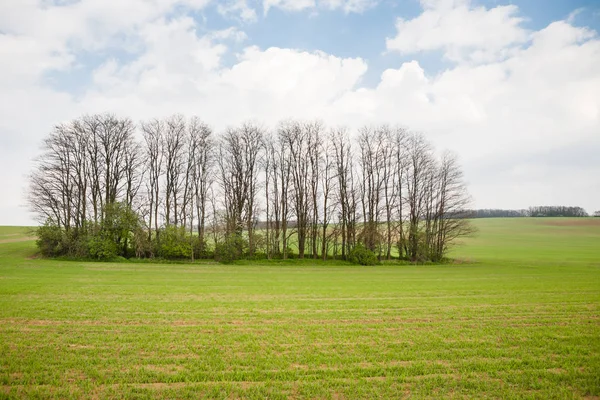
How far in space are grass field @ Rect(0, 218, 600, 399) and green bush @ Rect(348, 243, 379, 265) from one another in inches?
909

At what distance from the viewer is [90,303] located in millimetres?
13672

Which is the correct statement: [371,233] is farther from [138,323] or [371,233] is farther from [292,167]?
[138,323]

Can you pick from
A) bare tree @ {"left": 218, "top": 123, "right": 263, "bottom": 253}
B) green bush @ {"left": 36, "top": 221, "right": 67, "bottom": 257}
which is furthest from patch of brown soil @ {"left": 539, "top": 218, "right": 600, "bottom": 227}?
green bush @ {"left": 36, "top": 221, "right": 67, "bottom": 257}

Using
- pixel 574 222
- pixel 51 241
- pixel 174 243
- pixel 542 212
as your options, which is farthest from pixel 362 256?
pixel 542 212

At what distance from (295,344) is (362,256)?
3280 centimetres

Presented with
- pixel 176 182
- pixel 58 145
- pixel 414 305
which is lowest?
pixel 414 305

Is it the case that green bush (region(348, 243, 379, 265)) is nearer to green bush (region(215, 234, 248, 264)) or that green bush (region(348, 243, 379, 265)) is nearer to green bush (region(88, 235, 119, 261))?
green bush (region(215, 234, 248, 264))

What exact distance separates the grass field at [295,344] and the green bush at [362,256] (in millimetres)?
23081

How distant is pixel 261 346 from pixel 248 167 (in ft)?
127

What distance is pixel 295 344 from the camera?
8984 millimetres

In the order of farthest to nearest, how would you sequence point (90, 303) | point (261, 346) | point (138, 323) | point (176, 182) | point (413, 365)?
point (176, 182), point (90, 303), point (138, 323), point (261, 346), point (413, 365)

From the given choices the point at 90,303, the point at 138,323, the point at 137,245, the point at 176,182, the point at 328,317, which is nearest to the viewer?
the point at 138,323

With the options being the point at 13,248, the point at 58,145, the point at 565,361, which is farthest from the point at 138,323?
the point at 13,248

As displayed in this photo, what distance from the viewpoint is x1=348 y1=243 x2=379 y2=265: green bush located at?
4025cm
